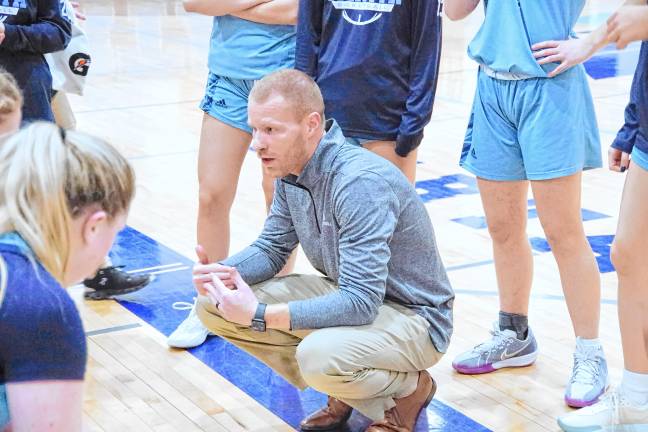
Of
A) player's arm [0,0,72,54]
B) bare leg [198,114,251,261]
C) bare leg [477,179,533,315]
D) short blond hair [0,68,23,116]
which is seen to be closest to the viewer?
short blond hair [0,68,23,116]

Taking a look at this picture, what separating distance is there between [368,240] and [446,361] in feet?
3.19

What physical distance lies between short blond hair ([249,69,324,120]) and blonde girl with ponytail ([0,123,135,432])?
4.06 feet

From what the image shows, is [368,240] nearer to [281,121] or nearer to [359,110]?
[281,121]

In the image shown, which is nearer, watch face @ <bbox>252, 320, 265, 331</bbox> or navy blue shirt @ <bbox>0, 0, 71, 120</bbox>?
watch face @ <bbox>252, 320, 265, 331</bbox>

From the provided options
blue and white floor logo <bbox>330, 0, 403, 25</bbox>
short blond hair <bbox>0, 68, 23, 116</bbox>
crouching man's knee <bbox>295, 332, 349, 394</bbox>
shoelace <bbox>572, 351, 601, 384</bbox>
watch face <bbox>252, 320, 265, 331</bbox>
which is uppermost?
blue and white floor logo <bbox>330, 0, 403, 25</bbox>

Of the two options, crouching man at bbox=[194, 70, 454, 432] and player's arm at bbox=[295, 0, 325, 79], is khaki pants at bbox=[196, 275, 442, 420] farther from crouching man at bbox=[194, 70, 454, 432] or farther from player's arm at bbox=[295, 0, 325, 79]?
A: player's arm at bbox=[295, 0, 325, 79]

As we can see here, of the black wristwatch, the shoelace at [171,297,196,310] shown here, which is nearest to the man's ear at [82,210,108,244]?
the black wristwatch

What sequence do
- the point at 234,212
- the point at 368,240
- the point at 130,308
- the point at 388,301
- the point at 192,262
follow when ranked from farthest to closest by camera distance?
1. the point at 234,212
2. the point at 192,262
3. the point at 130,308
4. the point at 388,301
5. the point at 368,240

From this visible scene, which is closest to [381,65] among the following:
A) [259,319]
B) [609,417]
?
[259,319]

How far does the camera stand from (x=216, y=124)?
12.2ft

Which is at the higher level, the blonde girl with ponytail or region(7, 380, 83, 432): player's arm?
the blonde girl with ponytail

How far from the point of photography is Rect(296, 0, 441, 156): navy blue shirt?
3367 mm

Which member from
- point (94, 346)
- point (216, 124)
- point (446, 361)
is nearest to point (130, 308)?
point (94, 346)

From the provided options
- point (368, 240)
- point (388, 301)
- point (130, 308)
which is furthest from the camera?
point (130, 308)
